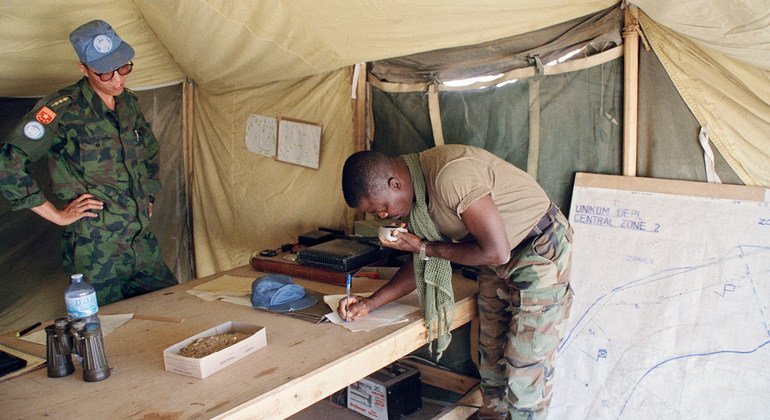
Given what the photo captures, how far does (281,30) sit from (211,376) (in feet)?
4.96

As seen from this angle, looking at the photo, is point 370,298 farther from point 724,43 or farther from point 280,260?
point 724,43

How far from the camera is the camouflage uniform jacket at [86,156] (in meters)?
2.08

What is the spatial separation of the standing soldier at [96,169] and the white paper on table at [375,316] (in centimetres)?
105

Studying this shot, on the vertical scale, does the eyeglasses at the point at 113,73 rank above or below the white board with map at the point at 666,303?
above

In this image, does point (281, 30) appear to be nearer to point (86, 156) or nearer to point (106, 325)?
point (86, 156)

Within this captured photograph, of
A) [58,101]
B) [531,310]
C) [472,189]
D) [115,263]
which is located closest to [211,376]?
[472,189]

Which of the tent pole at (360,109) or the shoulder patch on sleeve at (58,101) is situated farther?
the tent pole at (360,109)

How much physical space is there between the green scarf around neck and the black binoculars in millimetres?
926

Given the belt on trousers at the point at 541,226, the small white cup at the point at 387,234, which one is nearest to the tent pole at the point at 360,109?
the small white cup at the point at 387,234

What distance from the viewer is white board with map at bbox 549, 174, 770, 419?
5.54ft

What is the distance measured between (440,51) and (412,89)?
0.21m

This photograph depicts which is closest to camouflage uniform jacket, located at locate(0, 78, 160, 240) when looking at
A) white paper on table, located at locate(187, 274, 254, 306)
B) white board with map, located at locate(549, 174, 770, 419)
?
white paper on table, located at locate(187, 274, 254, 306)

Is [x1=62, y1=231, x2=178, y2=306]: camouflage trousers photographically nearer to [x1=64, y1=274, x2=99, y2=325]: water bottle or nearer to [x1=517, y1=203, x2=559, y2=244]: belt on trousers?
[x1=64, y1=274, x2=99, y2=325]: water bottle

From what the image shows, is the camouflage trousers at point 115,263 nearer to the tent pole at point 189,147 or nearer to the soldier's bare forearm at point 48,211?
the soldier's bare forearm at point 48,211
